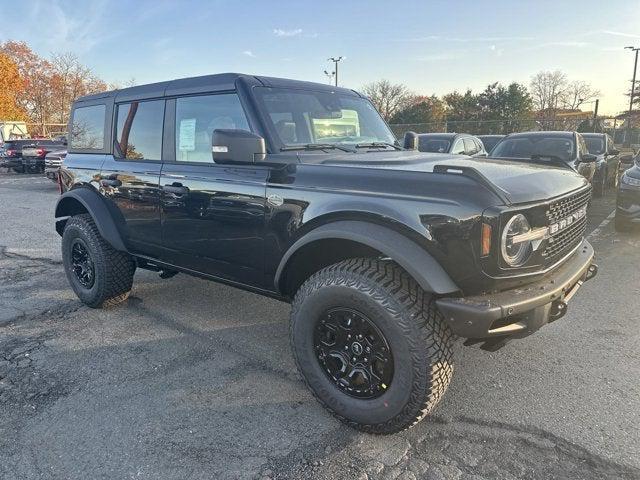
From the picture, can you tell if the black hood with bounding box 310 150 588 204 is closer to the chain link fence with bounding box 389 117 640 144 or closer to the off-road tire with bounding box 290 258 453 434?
the off-road tire with bounding box 290 258 453 434

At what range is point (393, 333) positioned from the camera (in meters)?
2.41

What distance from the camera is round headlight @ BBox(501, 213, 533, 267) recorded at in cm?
226

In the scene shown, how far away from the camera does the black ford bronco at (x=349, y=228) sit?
2.33 m

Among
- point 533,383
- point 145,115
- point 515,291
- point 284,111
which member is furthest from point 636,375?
point 145,115

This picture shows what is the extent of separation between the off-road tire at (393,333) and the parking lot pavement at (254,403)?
16 centimetres

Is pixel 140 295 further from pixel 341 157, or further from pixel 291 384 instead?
pixel 341 157

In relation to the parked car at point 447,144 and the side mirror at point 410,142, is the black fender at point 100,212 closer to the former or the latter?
the side mirror at point 410,142

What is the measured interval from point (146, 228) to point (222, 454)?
6.80ft

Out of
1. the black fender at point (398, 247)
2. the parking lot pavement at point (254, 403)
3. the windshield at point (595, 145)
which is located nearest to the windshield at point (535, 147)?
the windshield at point (595, 145)

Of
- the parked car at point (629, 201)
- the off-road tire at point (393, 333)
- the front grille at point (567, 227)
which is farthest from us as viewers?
the parked car at point (629, 201)

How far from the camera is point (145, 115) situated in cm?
400

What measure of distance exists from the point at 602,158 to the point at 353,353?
35.2 feet

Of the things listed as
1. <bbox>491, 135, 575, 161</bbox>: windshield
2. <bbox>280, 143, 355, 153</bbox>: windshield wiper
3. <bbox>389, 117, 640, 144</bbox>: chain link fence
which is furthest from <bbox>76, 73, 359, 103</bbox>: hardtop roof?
<bbox>389, 117, 640, 144</bbox>: chain link fence

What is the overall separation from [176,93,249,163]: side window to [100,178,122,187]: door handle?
0.81m
